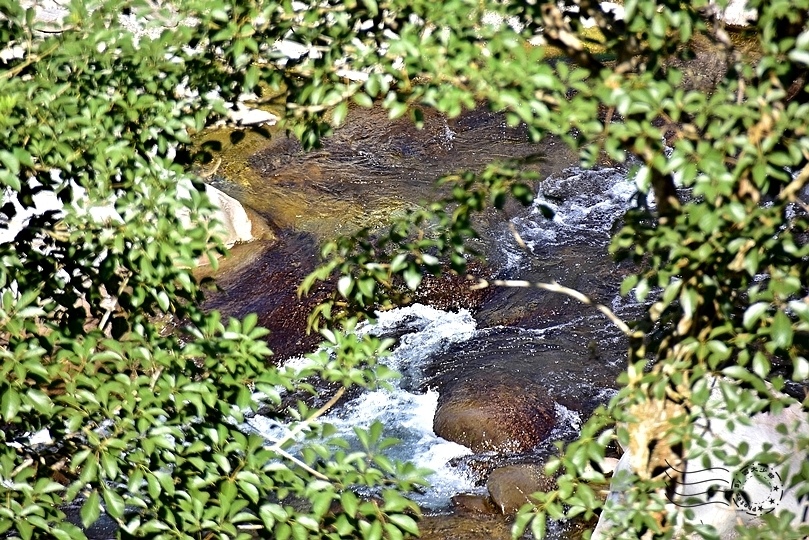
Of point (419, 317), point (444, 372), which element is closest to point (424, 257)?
point (444, 372)

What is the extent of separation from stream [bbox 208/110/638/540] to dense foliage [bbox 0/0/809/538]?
3199 millimetres

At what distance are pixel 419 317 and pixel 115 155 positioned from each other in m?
5.91

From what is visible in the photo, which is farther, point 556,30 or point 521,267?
point 521,267

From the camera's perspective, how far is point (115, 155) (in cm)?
245

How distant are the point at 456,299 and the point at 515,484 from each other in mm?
2544

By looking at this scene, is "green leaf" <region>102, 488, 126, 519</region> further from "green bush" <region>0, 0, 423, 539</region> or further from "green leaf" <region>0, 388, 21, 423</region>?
"green leaf" <region>0, 388, 21, 423</region>

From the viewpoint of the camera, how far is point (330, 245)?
2848mm

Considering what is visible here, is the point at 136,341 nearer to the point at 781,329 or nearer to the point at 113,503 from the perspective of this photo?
the point at 113,503

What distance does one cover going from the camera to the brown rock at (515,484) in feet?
19.6

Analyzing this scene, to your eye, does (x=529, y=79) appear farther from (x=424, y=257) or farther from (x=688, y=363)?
(x=688, y=363)

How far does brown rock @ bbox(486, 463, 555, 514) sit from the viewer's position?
5973mm

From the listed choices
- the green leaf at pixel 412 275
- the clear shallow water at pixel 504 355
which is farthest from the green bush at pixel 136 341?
the clear shallow water at pixel 504 355

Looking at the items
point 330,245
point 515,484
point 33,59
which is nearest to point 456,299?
point 515,484

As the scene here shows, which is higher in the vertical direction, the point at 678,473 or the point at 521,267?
the point at 678,473
